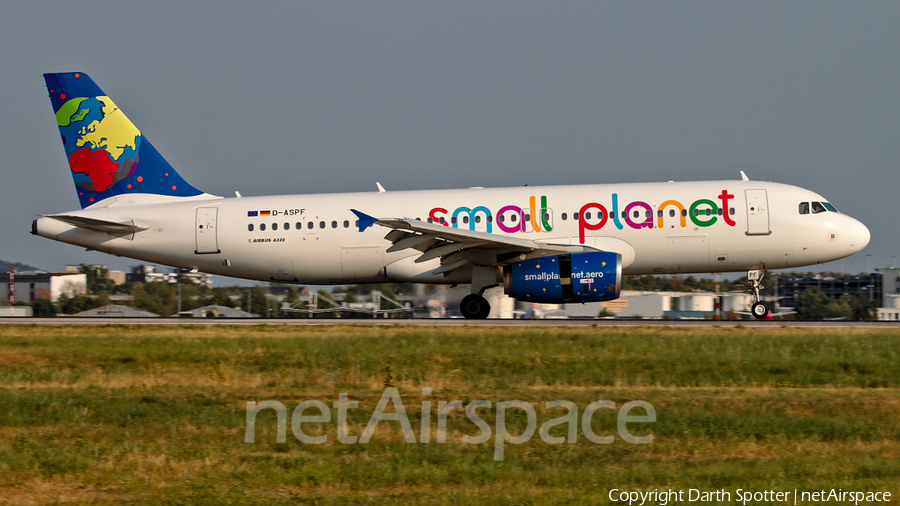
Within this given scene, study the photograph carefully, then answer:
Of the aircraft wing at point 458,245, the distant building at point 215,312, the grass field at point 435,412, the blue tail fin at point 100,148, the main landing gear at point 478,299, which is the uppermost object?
the blue tail fin at point 100,148

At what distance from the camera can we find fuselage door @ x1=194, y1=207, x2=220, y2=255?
24.7 meters

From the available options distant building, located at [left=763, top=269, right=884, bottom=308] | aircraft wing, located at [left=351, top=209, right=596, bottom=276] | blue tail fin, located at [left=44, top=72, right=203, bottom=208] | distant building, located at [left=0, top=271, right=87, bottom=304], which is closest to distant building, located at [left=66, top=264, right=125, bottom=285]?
distant building, located at [left=0, top=271, right=87, bottom=304]

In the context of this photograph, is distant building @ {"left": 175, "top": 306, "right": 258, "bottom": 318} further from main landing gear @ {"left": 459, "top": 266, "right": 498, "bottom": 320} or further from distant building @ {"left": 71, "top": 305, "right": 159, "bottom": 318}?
main landing gear @ {"left": 459, "top": 266, "right": 498, "bottom": 320}

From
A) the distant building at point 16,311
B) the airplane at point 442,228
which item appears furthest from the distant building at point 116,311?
the airplane at point 442,228

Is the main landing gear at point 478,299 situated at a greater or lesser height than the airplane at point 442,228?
lesser

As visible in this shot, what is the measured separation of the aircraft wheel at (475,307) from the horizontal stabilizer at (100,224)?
939 cm

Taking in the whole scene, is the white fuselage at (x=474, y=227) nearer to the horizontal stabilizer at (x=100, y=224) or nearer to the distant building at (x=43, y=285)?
the horizontal stabilizer at (x=100, y=224)

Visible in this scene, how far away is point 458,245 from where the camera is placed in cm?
2203

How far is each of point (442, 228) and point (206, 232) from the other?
7.54m

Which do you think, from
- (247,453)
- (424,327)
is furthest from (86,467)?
(424,327)

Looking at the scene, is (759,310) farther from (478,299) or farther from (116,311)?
(116,311)

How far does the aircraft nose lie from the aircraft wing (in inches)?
271

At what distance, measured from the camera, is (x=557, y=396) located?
1254 centimetres

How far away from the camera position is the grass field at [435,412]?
8773 mm
